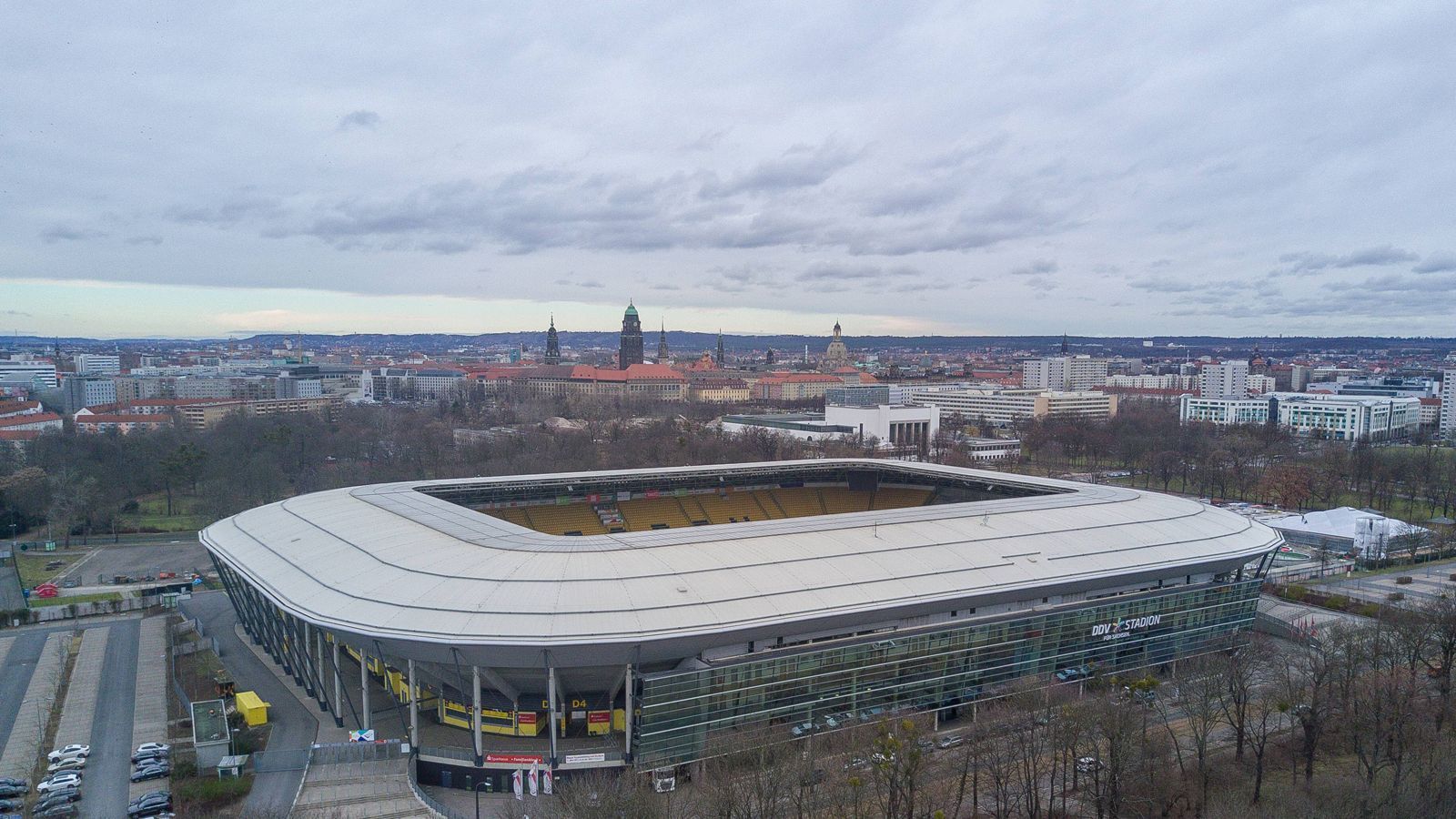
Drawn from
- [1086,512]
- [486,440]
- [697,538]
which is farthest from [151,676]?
[486,440]

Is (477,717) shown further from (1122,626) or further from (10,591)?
(10,591)

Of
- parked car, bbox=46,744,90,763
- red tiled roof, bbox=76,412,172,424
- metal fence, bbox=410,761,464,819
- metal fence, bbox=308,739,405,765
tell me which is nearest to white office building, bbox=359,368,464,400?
red tiled roof, bbox=76,412,172,424

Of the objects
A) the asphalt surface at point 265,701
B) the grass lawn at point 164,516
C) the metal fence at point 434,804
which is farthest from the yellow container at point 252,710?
the grass lawn at point 164,516

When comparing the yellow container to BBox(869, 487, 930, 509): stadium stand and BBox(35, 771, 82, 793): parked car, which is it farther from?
BBox(869, 487, 930, 509): stadium stand

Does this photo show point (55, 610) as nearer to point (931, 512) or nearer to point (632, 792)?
point (632, 792)

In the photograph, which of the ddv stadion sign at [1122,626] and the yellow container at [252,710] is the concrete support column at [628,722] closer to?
the yellow container at [252,710]
